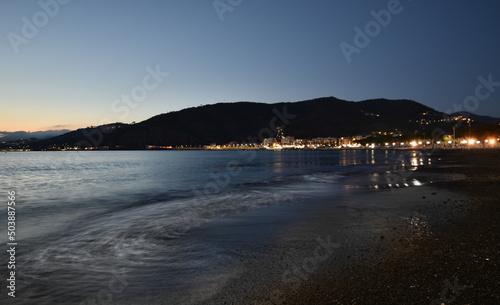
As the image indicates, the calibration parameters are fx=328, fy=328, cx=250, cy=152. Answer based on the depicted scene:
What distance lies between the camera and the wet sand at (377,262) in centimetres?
584

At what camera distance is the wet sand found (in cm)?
584

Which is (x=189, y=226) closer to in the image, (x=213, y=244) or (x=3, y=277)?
(x=213, y=244)

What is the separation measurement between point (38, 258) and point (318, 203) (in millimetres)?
13214

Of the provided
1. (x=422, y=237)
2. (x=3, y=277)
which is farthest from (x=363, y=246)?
(x=3, y=277)

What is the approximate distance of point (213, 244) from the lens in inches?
405

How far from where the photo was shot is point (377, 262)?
295 inches
